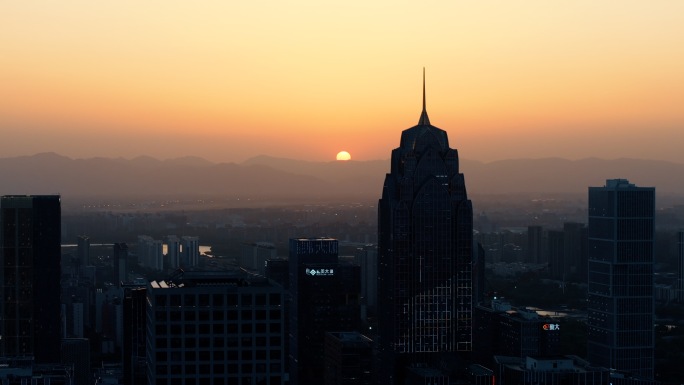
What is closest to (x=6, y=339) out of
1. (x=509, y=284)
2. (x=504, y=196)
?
(x=504, y=196)

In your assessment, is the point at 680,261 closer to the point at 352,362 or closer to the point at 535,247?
the point at 535,247

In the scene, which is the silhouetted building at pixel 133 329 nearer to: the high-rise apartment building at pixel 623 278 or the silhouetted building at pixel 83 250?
the silhouetted building at pixel 83 250

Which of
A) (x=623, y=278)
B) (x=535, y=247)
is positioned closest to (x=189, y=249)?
(x=623, y=278)

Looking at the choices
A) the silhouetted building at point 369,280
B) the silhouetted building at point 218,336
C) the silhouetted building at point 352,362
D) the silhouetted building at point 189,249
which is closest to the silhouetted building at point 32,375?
the silhouetted building at point 218,336

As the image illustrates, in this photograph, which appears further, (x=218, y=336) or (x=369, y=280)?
(x=369, y=280)

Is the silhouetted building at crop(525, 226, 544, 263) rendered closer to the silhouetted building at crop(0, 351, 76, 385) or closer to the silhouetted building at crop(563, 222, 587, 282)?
the silhouetted building at crop(563, 222, 587, 282)

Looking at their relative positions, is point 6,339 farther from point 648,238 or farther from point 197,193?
point 648,238
